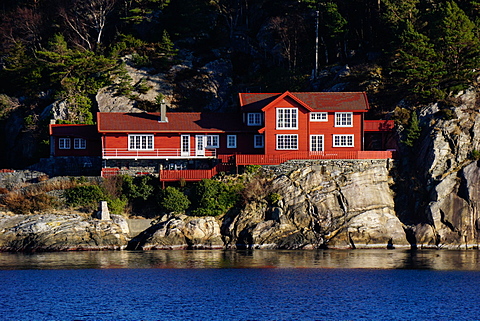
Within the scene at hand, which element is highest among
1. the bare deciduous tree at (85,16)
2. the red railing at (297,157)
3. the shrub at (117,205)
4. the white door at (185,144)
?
the bare deciduous tree at (85,16)

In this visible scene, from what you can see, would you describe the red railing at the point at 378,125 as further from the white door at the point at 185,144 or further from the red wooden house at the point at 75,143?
the red wooden house at the point at 75,143

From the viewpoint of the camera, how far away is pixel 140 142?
6969 cm

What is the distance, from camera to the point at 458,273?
1976 inches

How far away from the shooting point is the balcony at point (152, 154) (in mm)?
69000

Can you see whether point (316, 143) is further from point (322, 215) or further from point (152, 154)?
point (152, 154)

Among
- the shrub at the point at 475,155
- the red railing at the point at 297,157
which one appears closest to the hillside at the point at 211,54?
the red railing at the point at 297,157

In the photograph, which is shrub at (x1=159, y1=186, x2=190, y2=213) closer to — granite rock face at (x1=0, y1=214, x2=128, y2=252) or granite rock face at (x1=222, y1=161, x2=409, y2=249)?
granite rock face at (x1=222, y1=161, x2=409, y2=249)

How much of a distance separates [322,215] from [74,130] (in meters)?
25.7

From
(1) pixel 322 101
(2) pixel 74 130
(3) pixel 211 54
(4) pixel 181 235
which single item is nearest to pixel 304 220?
(4) pixel 181 235

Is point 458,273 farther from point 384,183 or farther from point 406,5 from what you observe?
point 406,5

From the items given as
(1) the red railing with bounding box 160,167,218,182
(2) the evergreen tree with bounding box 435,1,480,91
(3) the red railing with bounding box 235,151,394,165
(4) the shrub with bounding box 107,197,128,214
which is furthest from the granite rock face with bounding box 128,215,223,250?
(2) the evergreen tree with bounding box 435,1,480,91

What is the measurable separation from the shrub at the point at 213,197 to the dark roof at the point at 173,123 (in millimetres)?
7144

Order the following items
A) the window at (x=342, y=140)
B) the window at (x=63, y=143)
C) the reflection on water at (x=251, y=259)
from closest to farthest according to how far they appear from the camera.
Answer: the reflection on water at (x=251, y=259), the window at (x=342, y=140), the window at (x=63, y=143)

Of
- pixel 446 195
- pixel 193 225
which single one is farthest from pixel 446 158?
pixel 193 225
